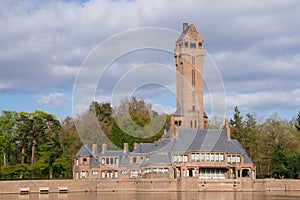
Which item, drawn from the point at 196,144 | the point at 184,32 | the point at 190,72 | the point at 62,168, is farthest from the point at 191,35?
the point at 62,168

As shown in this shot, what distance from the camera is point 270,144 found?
71062 mm

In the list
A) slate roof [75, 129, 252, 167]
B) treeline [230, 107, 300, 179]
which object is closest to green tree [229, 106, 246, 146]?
treeline [230, 107, 300, 179]

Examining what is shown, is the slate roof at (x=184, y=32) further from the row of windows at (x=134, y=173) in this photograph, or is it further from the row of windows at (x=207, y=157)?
the row of windows at (x=207, y=157)

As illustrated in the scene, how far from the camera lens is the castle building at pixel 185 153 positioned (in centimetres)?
5994

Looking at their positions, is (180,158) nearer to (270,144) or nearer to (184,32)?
(270,144)

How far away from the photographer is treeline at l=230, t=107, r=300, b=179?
63.8m

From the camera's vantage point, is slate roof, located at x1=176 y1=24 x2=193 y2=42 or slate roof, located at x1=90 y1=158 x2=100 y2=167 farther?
slate roof, located at x1=176 y1=24 x2=193 y2=42

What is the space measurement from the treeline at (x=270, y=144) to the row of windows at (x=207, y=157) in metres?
9.20

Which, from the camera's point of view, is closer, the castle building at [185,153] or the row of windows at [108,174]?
the castle building at [185,153]

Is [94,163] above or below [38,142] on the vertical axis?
below

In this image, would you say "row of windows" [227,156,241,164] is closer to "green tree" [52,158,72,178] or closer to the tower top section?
"green tree" [52,158,72,178]

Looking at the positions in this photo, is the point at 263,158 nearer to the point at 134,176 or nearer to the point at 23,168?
the point at 134,176

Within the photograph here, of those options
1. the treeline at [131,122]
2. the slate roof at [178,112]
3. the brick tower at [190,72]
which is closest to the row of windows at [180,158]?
the slate roof at [178,112]

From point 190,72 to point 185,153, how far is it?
23.1 meters
